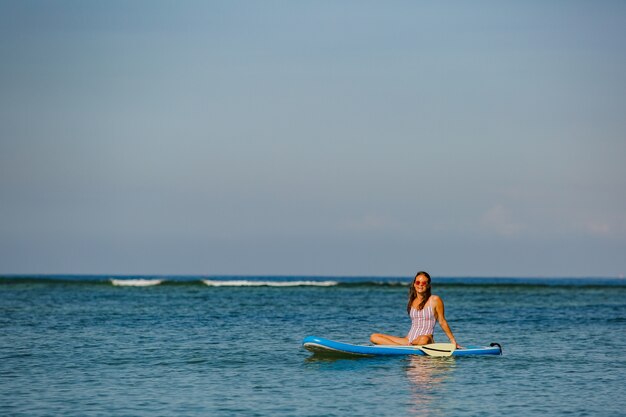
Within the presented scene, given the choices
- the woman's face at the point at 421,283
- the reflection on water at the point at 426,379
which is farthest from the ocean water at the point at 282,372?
the woman's face at the point at 421,283

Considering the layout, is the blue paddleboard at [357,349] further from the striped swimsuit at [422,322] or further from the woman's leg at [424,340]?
→ the striped swimsuit at [422,322]

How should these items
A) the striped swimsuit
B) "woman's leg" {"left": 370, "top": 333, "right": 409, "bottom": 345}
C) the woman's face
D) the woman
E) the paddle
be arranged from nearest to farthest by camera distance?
1. the woman's face
2. the woman
3. the striped swimsuit
4. the paddle
5. "woman's leg" {"left": 370, "top": 333, "right": 409, "bottom": 345}

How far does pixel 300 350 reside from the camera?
2386 cm

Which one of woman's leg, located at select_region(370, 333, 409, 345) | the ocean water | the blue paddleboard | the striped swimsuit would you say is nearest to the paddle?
the blue paddleboard

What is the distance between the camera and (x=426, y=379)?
18422mm

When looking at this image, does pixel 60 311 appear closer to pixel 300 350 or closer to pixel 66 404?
pixel 300 350

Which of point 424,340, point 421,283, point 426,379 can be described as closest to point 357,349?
point 424,340

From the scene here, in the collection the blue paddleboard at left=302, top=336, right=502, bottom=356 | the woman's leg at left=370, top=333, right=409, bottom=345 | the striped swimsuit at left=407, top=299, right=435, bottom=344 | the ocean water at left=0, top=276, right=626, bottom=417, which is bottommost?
the ocean water at left=0, top=276, right=626, bottom=417

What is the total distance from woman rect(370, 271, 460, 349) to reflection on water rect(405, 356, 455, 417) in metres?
0.49

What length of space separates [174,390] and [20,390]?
2.81m

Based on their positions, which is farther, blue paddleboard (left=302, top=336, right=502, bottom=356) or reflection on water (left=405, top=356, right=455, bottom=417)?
blue paddleboard (left=302, top=336, right=502, bottom=356)

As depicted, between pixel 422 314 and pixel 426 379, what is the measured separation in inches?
120

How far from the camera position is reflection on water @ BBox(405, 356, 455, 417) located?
50.3 feet

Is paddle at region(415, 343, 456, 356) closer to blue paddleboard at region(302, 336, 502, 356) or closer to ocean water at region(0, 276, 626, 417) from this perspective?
blue paddleboard at region(302, 336, 502, 356)
